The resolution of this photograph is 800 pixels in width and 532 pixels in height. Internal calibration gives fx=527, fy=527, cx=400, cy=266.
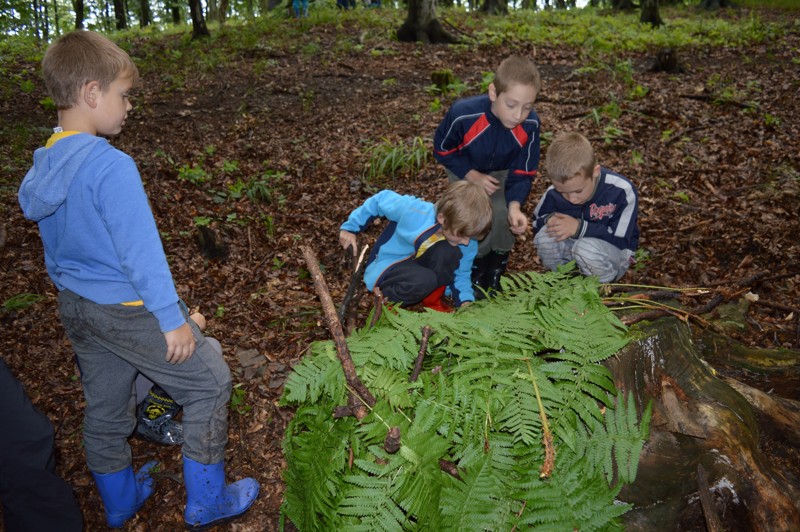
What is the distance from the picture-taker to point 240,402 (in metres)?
3.67

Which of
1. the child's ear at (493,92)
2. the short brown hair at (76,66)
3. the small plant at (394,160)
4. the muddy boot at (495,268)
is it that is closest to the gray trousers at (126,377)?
the short brown hair at (76,66)

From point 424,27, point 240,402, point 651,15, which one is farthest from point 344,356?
point 651,15

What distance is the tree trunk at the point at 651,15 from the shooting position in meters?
15.5

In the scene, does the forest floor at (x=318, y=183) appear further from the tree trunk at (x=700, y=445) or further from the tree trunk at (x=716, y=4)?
the tree trunk at (x=716, y=4)

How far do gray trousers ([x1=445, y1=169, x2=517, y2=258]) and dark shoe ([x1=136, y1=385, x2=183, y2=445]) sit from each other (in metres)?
2.77

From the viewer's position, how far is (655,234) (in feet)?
18.0

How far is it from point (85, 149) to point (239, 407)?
2033 millimetres

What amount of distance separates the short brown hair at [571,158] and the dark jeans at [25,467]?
362 centimetres

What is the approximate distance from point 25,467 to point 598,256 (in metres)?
3.90

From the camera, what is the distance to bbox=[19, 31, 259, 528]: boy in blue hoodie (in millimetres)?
2307

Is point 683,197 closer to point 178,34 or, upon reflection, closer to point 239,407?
point 239,407

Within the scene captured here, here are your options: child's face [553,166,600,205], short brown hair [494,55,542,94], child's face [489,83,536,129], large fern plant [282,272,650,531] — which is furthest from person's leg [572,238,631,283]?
large fern plant [282,272,650,531]

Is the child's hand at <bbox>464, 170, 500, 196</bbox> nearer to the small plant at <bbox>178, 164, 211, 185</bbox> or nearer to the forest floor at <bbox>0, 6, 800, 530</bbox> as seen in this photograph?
the forest floor at <bbox>0, 6, 800, 530</bbox>

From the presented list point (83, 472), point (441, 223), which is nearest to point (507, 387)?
point (441, 223)
